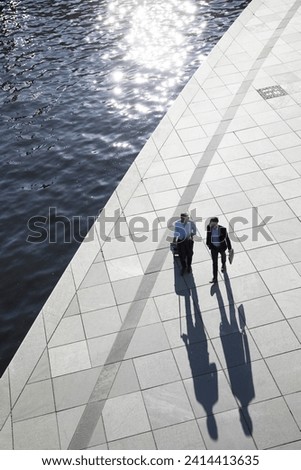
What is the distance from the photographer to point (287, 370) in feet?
29.1

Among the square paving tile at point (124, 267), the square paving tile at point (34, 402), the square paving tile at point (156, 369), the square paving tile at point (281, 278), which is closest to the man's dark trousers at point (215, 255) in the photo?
the square paving tile at point (281, 278)

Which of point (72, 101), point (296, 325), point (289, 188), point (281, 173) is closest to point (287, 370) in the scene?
point (296, 325)

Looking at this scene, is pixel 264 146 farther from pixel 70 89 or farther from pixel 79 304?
pixel 70 89

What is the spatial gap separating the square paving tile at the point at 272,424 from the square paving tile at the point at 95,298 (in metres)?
3.69

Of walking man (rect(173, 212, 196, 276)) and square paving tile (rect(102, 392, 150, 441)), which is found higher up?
walking man (rect(173, 212, 196, 276))

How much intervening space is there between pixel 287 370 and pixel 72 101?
45.0 ft

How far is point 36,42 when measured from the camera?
76.6ft

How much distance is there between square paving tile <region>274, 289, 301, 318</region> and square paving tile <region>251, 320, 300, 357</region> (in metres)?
0.27

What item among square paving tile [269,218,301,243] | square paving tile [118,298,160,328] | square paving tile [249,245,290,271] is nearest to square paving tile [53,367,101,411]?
square paving tile [118,298,160,328]

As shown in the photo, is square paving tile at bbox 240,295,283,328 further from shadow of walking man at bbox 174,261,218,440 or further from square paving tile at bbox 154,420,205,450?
square paving tile at bbox 154,420,205,450

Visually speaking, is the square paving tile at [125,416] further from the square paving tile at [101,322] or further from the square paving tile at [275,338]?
the square paving tile at [275,338]

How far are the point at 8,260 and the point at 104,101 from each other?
339 inches

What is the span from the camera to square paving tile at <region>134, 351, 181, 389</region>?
901 centimetres

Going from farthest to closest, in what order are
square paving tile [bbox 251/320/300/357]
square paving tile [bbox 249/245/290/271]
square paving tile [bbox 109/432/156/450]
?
square paving tile [bbox 249/245/290/271] → square paving tile [bbox 251/320/300/357] → square paving tile [bbox 109/432/156/450]
